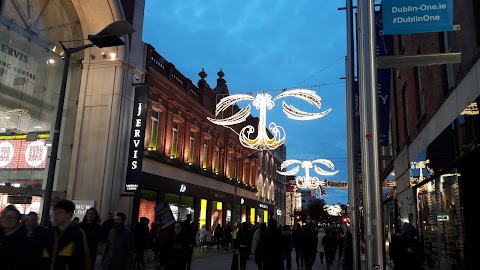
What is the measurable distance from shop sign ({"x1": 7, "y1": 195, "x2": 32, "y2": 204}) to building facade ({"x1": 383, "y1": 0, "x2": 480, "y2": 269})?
15.2m

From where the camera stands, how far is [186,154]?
101 ft

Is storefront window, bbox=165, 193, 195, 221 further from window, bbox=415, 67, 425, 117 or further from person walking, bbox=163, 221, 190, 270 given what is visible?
person walking, bbox=163, 221, 190, 270

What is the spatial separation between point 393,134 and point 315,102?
493cm

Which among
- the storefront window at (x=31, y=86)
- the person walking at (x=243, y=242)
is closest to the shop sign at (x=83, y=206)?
the storefront window at (x=31, y=86)

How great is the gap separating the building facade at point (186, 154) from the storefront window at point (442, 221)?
20.9ft

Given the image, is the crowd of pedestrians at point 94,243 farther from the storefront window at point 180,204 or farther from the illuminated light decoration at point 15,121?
the storefront window at point 180,204

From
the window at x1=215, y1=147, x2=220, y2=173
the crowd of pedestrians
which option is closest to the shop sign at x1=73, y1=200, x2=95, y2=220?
the crowd of pedestrians

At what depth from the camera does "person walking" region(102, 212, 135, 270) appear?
8164 millimetres

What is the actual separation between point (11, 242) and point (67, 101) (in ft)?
63.5

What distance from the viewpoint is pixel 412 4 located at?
5.30 metres

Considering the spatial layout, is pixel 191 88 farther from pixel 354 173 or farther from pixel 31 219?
pixel 31 219

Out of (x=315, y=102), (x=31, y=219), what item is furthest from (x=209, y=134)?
(x=31, y=219)

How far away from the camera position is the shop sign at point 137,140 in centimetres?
2198

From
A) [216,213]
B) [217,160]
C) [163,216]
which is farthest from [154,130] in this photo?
[163,216]
